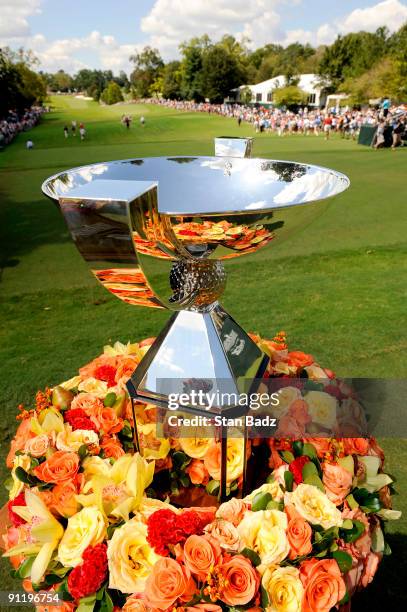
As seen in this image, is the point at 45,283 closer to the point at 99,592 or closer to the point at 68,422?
the point at 68,422

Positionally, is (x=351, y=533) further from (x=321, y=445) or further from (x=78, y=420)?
(x=78, y=420)

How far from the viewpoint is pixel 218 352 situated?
1.32m

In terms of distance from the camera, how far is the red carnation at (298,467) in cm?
141

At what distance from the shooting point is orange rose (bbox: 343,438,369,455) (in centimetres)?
154

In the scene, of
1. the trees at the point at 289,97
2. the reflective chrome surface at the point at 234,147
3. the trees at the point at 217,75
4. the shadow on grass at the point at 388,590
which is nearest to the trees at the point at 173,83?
the trees at the point at 217,75

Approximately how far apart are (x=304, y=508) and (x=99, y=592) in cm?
57

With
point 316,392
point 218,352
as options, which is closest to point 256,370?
point 218,352

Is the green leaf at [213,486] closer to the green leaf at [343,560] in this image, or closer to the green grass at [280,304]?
the green leaf at [343,560]

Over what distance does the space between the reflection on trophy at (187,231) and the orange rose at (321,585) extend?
48cm

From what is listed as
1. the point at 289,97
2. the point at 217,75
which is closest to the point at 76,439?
the point at 289,97

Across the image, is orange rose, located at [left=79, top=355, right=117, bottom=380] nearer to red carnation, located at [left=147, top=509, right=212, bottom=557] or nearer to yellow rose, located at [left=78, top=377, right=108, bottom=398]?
yellow rose, located at [left=78, top=377, right=108, bottom=398]

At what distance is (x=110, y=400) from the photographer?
168cm

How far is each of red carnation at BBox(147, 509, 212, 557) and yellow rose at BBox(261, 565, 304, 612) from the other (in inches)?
8.1

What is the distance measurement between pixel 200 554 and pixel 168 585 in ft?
0.32
